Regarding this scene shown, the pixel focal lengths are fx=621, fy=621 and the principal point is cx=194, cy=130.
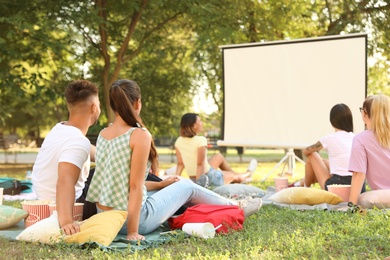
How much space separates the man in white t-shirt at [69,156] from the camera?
3.81 metres

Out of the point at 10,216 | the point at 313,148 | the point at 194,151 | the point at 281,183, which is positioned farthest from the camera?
the point at 194,151

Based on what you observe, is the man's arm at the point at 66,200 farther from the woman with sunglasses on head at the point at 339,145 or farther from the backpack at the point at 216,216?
the woman with sunglasses on head at the point at 339,145

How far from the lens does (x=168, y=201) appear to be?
428 cm

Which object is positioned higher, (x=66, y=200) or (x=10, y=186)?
(x=66, y=200)

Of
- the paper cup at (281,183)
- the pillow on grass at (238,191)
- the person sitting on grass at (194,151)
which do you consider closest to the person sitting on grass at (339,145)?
the paper cup at (281,183)

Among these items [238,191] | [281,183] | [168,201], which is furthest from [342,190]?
[168,201]

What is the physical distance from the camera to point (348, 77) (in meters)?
9.31

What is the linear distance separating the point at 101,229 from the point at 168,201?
2.20 ft

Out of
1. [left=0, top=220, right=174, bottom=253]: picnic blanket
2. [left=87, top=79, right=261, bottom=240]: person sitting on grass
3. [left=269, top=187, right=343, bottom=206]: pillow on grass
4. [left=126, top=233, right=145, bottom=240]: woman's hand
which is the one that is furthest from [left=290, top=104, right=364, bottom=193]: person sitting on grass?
[left=126, top=233, right=145, bottom=240]: woman's hand

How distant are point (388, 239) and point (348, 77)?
5.78 meters

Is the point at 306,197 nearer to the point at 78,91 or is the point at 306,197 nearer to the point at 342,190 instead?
the point at 342,190

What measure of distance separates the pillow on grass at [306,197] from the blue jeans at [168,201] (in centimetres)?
108

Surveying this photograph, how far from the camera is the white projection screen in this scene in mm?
9297

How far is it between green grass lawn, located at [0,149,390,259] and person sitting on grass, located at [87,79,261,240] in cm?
28
